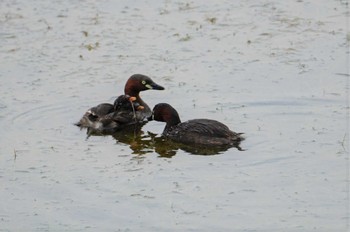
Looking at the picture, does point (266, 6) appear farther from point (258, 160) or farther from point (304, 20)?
point (258, 160)

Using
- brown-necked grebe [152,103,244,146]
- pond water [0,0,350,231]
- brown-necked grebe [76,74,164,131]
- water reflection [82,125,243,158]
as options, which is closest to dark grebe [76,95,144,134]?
brown-necked grebe [76,74,164,131]

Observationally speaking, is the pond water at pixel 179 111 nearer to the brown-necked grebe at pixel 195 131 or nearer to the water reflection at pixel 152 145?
the water reflection at pixel 152 145

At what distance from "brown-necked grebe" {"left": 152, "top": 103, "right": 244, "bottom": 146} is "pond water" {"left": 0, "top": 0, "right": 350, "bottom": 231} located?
0.24m

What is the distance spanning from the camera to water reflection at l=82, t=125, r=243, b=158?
13266mm

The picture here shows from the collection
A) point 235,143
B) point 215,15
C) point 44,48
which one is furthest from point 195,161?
point 215,15

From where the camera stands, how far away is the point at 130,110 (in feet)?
48.5

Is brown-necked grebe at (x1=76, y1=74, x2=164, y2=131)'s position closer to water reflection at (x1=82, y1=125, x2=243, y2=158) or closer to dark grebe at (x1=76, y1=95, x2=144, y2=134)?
dark grebe at (x1=76, y1=95, x2=144, y2=134)

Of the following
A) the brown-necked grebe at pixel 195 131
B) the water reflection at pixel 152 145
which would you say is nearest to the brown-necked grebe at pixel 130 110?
the water reflection at pixel 152 145

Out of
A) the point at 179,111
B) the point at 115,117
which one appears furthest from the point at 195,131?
the point at 115,117

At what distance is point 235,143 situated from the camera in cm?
1331

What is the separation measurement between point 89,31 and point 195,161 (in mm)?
6663

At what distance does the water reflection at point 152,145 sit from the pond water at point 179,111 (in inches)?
2.2

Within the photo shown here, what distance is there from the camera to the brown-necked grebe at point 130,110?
14.3 meters

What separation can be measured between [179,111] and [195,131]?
53.4 inches
